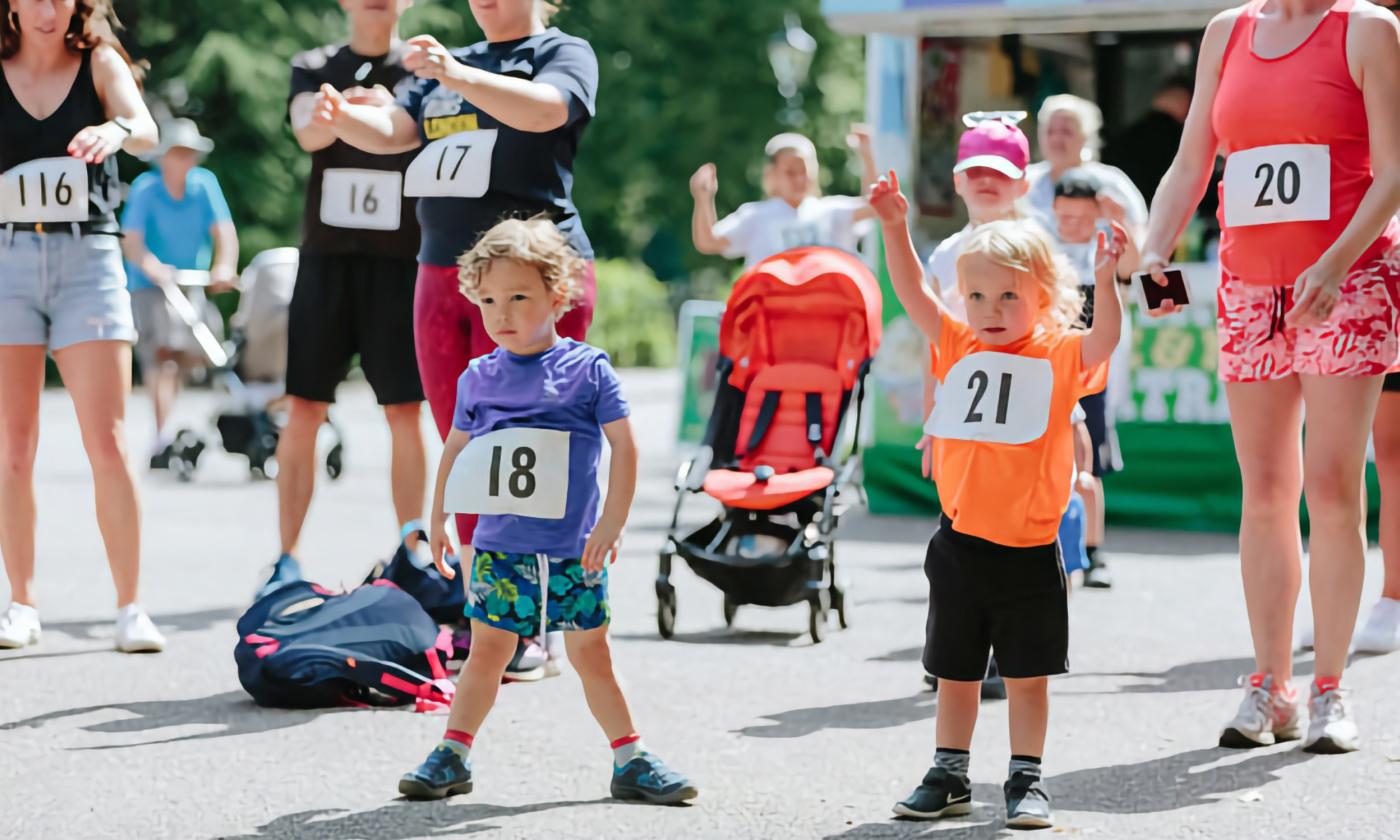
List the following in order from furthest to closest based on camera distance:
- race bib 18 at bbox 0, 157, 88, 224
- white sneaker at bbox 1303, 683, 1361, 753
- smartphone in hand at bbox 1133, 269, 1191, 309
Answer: race bib 18 at bbox 0, 157, 88, 224 → white sneaker at bbox 1303, 683, 1361, 753 → smartphone in hand at bbox 1133, 269, 1191, 309

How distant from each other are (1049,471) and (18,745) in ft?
8.26

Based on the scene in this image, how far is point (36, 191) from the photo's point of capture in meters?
5.86

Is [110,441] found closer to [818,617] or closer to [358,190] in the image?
[358,190]

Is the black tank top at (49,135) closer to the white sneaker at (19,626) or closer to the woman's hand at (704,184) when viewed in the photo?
the white sneaker at (19,626)

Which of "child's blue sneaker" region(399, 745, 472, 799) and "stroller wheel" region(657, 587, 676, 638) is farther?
"stroller wheel" region(657, 587, 676, 638)

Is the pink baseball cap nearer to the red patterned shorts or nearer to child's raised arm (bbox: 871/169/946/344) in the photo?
the red patterned shorts

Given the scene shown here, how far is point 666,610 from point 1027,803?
2676mm

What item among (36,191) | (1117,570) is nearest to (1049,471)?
(36,191)

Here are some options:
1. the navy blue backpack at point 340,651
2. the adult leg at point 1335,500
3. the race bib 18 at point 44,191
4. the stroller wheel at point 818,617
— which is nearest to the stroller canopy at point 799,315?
the stroller wheel at point 818,617

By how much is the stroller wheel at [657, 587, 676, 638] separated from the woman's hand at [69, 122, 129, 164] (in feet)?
7.21

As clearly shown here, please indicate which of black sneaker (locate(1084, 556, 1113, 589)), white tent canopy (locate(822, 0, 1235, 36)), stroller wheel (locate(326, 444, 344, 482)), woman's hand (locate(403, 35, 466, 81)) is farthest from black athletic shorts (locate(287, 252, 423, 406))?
stroller wheel (locate(326, 444, 344, 482))

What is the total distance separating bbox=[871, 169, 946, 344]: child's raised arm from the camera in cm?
418

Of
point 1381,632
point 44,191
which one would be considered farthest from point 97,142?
point 1381,632

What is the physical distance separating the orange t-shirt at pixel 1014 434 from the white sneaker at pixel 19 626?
3.24 metres
